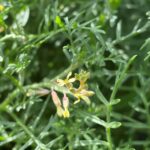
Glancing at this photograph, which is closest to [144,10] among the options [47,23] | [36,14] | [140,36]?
[140,36]

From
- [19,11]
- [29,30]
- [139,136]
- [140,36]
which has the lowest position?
[139,136]

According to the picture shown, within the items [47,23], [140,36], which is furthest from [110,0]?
[140,36]

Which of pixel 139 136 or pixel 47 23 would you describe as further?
pixel 139 136

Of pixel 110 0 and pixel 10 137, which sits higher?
pixel 110 0

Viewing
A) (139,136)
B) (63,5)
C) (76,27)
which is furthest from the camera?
(139,136)

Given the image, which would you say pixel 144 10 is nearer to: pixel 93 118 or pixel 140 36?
pixel 140 36

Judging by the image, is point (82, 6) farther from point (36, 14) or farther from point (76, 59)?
point (76, 59)

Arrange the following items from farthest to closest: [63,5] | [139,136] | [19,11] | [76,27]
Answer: [139,136] → [63,5] → [19,11] → [76,27]
